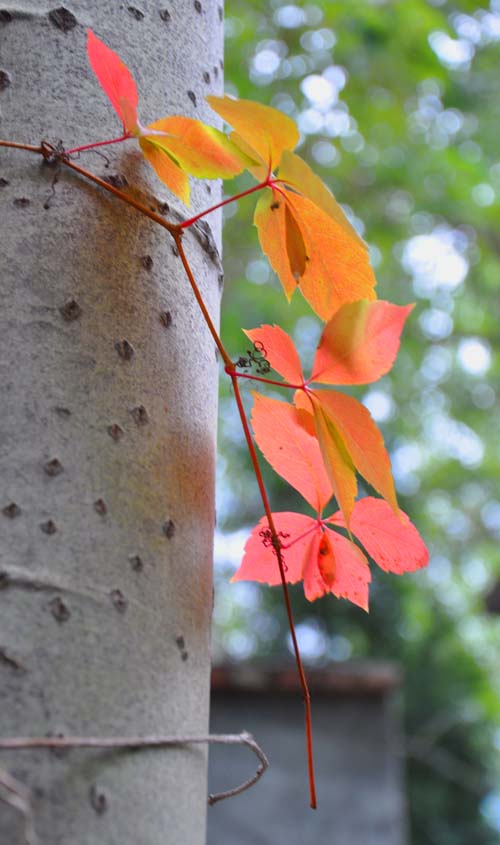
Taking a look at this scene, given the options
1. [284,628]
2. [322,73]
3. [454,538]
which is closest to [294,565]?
[322,73]

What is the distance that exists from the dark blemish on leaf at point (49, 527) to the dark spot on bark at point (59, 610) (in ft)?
0.09

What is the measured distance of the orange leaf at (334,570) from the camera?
0.49 metres

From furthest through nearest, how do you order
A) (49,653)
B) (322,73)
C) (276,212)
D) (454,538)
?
(454,538)
(322,73)
(276,212)
(49,653)

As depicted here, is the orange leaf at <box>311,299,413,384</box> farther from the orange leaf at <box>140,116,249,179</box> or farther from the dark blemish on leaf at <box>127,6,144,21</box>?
the dark blemish on leaf at <box>127,6,144,21</box>

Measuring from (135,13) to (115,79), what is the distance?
0.11m

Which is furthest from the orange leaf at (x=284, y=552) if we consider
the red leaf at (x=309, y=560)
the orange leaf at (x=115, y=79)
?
the orange leaf at (x=115, y=79)

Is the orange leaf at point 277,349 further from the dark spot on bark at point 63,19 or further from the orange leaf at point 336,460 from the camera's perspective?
the dark spot on bark at point 63,19

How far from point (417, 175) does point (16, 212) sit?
12.7 ft


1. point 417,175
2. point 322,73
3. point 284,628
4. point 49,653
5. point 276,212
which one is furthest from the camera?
point 284,628

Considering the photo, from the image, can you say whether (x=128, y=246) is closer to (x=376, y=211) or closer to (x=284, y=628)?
(x=376, y=211)

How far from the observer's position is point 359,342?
0.41m

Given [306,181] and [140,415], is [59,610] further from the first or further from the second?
[306,181]

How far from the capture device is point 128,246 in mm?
409

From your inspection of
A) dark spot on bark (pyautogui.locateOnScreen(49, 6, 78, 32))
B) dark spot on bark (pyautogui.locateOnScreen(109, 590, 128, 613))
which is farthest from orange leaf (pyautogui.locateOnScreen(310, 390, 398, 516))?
dark spot on bark (pyautogui.locateOnScreen(49, 6, 78, 32))
